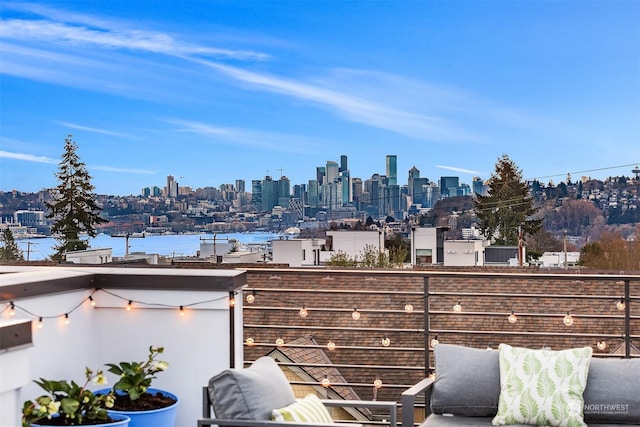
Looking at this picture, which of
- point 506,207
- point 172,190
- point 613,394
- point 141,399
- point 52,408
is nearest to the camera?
point 52,408

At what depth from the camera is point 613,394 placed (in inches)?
154

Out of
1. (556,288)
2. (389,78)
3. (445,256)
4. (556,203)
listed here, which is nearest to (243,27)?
(389,78)

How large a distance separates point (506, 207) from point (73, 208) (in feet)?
36.0

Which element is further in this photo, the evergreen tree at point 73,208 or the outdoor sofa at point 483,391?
the evergreen tree at point 73,208

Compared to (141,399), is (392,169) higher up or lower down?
higher up

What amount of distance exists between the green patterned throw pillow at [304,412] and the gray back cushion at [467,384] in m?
0.75

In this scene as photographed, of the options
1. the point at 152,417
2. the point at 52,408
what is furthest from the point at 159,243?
the point at 52,408

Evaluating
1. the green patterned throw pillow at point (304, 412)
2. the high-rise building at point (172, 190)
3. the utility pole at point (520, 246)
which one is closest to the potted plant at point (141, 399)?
the green patterned throw pillow at point (304, 412)

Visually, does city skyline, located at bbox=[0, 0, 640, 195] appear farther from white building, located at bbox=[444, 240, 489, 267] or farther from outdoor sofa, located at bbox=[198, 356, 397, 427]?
outdoor sofa, located at bbox=[198, 356, 397, 427]

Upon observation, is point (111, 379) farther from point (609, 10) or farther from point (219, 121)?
point (219, 121)

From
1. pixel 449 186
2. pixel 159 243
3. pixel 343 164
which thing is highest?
pixel 343 164

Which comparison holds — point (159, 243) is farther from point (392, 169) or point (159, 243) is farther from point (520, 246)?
point (520, 246)

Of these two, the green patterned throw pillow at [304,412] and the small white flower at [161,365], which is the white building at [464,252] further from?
the green patterned throw pillow at [304,412]

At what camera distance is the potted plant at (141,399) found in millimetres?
3885
